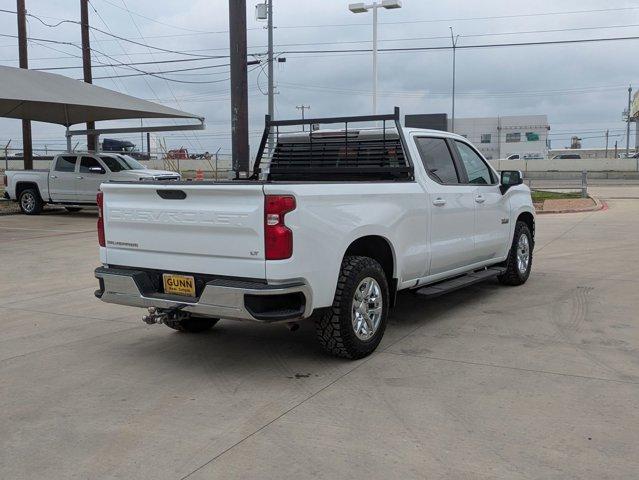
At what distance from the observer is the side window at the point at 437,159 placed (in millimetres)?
6516

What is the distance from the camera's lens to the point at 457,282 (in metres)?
6.76

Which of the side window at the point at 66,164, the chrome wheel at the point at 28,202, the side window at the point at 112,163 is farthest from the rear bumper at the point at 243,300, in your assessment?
the chrome wheel at the point at 28,202

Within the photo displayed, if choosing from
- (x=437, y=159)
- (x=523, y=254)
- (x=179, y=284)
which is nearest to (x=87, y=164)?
(x=523, y=254)

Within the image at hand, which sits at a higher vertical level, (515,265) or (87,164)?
(87,164)

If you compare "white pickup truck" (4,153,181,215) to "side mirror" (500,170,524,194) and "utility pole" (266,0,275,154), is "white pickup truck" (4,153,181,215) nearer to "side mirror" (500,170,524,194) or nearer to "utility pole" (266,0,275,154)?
"utility pole" (266,0,275,154)

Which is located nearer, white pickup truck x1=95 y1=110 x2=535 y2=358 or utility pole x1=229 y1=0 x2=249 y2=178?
white pickup truck x1=95 y1=110 x2=535 y2=358

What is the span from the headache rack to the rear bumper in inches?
81.5

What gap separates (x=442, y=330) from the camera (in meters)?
6.34

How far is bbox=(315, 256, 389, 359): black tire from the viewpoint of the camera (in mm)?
5059

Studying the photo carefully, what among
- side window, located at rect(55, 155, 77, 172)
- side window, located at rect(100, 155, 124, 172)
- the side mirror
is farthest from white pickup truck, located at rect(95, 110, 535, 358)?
side window, located at rect(55, 155, 77, 172)

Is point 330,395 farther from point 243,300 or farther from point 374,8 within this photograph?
point 374,8

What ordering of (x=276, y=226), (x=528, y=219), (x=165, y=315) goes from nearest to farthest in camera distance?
(x=276, y=226)
(x=165, y=315)
(x=528, y=219)

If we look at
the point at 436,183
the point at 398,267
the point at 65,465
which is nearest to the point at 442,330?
the point at 398,267

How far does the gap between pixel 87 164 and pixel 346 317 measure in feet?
53.6
